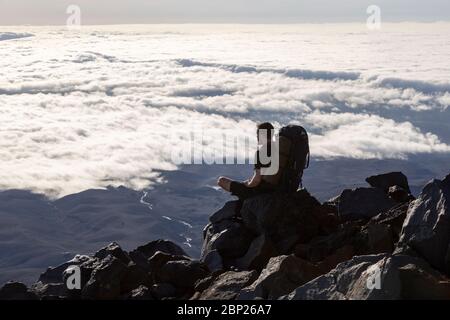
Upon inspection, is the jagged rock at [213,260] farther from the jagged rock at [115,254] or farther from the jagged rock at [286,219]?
the jagged rock at [115,254]

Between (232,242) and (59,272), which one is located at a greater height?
(232,242)

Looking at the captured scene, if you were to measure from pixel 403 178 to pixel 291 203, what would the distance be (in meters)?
5.33

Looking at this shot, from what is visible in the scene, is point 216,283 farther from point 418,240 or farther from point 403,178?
point 403,178

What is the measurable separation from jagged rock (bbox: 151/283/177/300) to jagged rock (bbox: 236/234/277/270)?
6.12ft

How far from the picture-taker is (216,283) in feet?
45.5

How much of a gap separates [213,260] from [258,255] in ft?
4.40

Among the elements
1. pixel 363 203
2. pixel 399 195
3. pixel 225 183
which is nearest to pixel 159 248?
pixel 225 183

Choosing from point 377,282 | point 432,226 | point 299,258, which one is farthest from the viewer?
point 299,258

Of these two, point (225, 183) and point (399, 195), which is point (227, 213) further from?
point (399, 195)

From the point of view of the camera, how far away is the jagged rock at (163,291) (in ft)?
47.3

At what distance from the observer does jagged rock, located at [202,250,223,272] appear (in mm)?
16438

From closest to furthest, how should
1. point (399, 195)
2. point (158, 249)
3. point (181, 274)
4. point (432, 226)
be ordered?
point (432, 226), point (181, 274), point (399, 195), point (158, 249)

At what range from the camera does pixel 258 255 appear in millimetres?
15875
